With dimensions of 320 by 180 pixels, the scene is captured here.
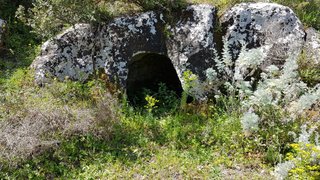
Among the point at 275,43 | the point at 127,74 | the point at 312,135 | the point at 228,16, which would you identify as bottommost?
the point at 312,135

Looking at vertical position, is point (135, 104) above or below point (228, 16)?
below

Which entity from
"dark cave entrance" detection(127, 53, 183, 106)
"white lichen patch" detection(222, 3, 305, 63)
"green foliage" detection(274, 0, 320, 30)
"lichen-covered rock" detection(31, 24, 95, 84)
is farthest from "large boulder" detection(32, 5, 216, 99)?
"green foliage" detection(274, 0, 320, 30)

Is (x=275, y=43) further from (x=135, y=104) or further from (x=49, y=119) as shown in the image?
(x=49, y=119)

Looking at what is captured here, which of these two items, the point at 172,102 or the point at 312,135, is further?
the point at 172,102

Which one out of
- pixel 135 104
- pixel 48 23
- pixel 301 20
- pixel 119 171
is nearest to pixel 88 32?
pixel 48 23

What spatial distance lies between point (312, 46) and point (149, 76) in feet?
10.1

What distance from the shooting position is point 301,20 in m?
7.09

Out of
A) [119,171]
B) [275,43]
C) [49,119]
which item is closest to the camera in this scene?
[119,171]

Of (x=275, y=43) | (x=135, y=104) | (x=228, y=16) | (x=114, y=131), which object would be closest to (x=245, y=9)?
(x=228, y=16)

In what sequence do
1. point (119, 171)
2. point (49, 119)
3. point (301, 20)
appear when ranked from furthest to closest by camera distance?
point (301, 20)
point (49, 119)
point (119, 171)

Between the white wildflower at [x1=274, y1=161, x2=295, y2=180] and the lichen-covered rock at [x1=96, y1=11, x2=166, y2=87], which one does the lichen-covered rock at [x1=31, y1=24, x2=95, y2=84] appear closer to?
the lichen-covered rock at [x1=96, y1=11, x2=166, y2=87]

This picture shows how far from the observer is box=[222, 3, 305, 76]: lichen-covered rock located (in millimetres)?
6500

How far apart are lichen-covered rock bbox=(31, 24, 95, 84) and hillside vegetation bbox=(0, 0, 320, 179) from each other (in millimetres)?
208

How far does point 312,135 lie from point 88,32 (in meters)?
4.30
